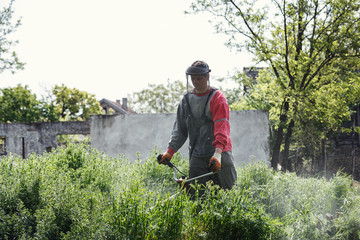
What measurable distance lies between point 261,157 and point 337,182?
161 inches

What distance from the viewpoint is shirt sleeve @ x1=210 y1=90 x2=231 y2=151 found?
424 centimetres

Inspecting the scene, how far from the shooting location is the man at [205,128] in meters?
4.37

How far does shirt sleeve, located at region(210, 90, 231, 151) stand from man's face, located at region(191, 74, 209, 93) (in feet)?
0.54

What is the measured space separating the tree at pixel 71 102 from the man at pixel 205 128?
35041 millimetres

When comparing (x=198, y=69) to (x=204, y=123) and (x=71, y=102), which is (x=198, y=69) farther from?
(x=71, y=102)

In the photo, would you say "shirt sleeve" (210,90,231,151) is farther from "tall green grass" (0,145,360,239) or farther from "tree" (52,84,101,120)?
"tree" (52,84,101,120)

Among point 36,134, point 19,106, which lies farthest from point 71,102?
point 36,134

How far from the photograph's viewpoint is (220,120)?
4.34 m

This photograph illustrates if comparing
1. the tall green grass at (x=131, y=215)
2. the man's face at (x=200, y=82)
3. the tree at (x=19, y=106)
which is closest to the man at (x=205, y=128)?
the man's face at (x=200, y=82)

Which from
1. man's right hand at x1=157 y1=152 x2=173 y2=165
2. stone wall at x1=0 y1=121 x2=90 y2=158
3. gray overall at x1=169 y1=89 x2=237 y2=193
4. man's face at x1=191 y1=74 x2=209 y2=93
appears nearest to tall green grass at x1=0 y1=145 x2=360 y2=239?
gray overall at x1=169 y1=89 x2=237 y2=193

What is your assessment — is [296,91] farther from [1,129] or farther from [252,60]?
[1,129]

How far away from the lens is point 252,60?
37.7 ft

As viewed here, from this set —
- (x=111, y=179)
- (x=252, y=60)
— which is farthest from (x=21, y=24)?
(x=111, y=179)

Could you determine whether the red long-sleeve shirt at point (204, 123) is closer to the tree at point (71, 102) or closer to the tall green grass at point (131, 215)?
the tall green grass at point (131, 215)
